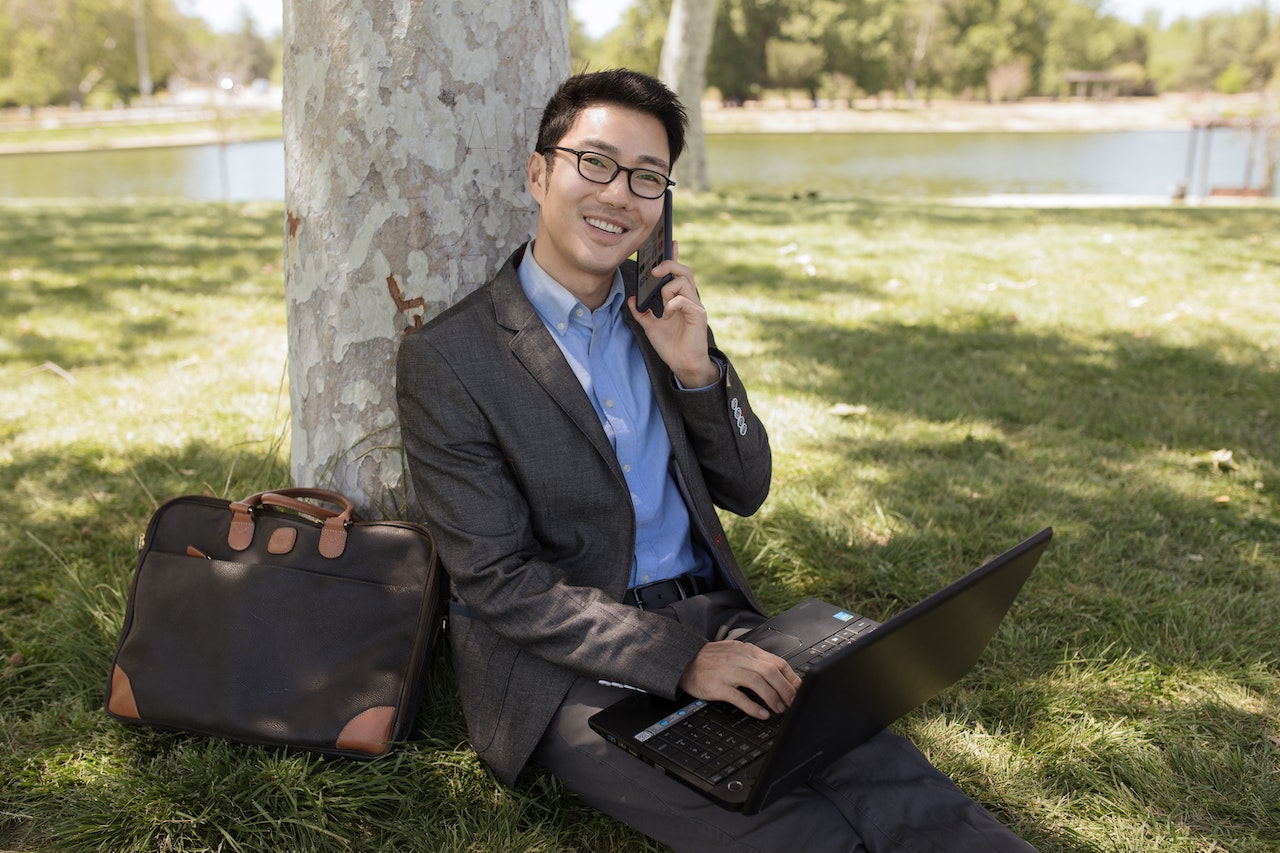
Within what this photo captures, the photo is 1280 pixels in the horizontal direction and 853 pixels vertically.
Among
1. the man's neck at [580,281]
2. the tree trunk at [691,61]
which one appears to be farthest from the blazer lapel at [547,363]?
the tree trunk at [691,61]

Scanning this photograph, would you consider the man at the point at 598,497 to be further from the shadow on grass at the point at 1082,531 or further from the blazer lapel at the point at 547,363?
the shadow on grass at the point at 1082,531

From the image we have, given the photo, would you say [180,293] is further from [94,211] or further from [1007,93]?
[1007,93]

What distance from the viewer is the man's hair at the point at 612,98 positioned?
2.29 meters

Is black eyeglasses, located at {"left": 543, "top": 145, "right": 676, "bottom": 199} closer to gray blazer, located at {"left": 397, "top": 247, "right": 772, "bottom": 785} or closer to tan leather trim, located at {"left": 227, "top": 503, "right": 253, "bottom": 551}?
gray blazer, located at {"left": 397, "top": 247, "right": 772, "bottom": 785}


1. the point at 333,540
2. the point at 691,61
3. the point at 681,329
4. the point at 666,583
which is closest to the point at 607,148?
the point at 681,329

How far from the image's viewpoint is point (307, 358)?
280 centimetres

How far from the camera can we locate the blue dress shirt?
2.39m

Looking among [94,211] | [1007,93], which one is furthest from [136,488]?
[1007,93]

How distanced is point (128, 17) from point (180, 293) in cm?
8128

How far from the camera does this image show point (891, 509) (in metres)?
3.82

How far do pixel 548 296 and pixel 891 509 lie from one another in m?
1.98

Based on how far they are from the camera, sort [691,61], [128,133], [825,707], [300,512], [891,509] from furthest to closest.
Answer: [128,133]
[691,61]
[891,509]
[300,512]
[825,707]

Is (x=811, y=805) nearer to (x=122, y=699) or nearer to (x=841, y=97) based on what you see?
(x=122, y=699)

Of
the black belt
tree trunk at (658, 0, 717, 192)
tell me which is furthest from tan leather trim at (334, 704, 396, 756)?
tree trunk at (658, 0, 717, 192)
